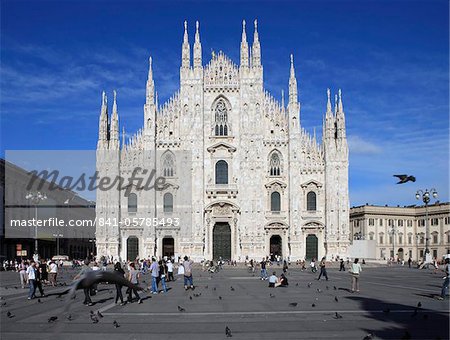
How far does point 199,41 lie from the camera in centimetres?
6378

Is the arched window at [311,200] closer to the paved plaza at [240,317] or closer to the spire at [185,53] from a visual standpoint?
the spire at [185,53]

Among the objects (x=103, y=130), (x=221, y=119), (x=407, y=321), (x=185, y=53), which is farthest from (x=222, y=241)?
(x=407, y=321)

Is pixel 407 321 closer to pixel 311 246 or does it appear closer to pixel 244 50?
pixel 311 246

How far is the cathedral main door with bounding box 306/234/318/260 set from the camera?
63.2 meters

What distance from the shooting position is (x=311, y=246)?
6322cm

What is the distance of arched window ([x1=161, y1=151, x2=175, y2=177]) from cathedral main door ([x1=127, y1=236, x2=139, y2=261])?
755cm

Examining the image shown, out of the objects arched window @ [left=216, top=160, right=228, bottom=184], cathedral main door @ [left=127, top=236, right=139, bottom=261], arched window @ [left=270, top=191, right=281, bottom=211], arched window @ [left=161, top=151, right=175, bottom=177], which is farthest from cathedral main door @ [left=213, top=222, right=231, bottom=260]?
cathedral main door @ [left=127, top=236, right=139, bottom=261]

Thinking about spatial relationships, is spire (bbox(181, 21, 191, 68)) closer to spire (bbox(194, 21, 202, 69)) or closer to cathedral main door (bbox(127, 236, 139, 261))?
spire (bbox(194, 21, 202, 69))

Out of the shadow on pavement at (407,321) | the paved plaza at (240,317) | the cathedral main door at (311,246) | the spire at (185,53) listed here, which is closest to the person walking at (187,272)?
the paved plaza at (240,317)

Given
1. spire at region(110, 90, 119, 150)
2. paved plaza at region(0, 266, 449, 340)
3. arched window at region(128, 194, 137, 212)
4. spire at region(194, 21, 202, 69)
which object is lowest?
paved plaza at region(0, 266, 449, 340)

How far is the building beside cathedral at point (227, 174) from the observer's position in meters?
62.3

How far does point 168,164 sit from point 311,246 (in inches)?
694

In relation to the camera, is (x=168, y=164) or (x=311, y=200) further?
(x=168, y=164)

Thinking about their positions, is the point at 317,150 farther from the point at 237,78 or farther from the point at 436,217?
the point at 436,217
